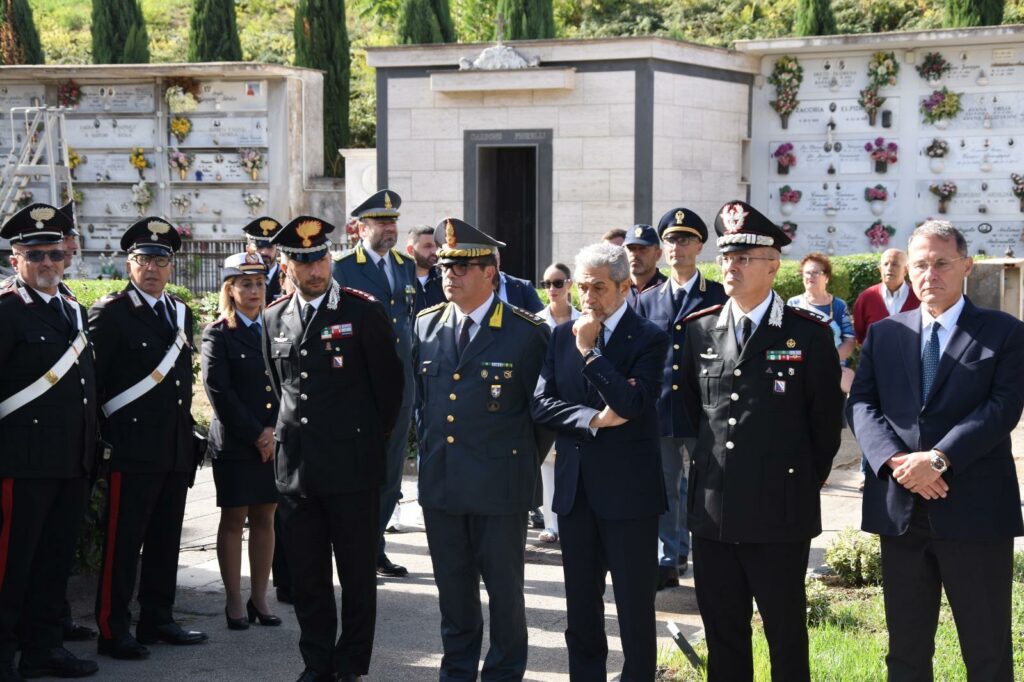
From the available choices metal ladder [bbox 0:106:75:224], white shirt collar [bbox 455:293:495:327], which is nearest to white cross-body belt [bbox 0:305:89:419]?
white shirt collar [bbox 455:293:495:327]

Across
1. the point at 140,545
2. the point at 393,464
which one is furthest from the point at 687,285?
the point at 140,545

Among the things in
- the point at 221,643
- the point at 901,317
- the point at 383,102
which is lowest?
the point at 221,643

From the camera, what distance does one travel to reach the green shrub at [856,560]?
277 inches

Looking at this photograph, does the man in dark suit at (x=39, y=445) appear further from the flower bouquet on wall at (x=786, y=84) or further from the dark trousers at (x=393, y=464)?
the flower bouquet on wall at (x=786, y=84)

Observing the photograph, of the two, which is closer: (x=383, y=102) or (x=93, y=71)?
(x=383, y=102)

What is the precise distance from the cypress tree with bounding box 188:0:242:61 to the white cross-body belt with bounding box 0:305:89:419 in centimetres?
2175

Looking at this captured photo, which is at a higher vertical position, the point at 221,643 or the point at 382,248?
the point at 382,248

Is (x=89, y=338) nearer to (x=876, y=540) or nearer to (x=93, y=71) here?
(x=876, y=540)

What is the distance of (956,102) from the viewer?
19.1 meters

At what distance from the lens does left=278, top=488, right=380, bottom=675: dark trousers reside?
5.57m

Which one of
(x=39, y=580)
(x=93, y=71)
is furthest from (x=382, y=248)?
(x=93, y=71)

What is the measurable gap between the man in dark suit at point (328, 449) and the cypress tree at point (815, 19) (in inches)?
748

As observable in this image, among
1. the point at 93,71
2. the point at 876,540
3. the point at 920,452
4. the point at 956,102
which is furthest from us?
the point at 93,71

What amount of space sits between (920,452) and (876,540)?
9.32 ft
